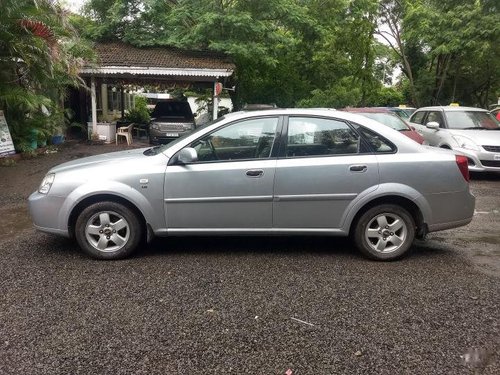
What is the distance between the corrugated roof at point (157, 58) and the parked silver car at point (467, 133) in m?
7.76

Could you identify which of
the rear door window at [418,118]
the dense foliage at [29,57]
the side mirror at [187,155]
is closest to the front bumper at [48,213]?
the side mirror at [187,155]

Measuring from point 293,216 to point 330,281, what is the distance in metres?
Result: 0.81

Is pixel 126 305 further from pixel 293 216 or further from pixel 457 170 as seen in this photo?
pixel 457 170

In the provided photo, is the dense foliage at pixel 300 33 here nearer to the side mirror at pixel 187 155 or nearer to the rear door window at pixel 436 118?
the rear door window at pixel 436 118

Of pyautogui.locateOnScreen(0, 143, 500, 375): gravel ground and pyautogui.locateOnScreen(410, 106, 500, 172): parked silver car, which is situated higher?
pyautogui.locateOnScreen(410, 106, 500, 172): parked silver car

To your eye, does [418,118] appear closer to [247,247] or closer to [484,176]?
[484,176]

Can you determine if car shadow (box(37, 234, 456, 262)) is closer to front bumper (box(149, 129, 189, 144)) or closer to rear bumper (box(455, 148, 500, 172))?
rear bumper (box(455, 148, 500, 172))

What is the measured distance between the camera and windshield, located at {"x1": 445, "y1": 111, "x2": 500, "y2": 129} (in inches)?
427

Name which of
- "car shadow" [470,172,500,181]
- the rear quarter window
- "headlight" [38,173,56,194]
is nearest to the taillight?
the rear quarter window

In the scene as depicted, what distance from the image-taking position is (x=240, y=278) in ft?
14.3

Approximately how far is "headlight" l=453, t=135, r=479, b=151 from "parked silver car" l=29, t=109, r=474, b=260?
5528 millimetres

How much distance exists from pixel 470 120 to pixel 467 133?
3.15 ft

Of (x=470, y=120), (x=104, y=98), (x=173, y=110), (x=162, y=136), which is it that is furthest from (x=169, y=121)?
(x=470, y=120)

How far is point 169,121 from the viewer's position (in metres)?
16.7
